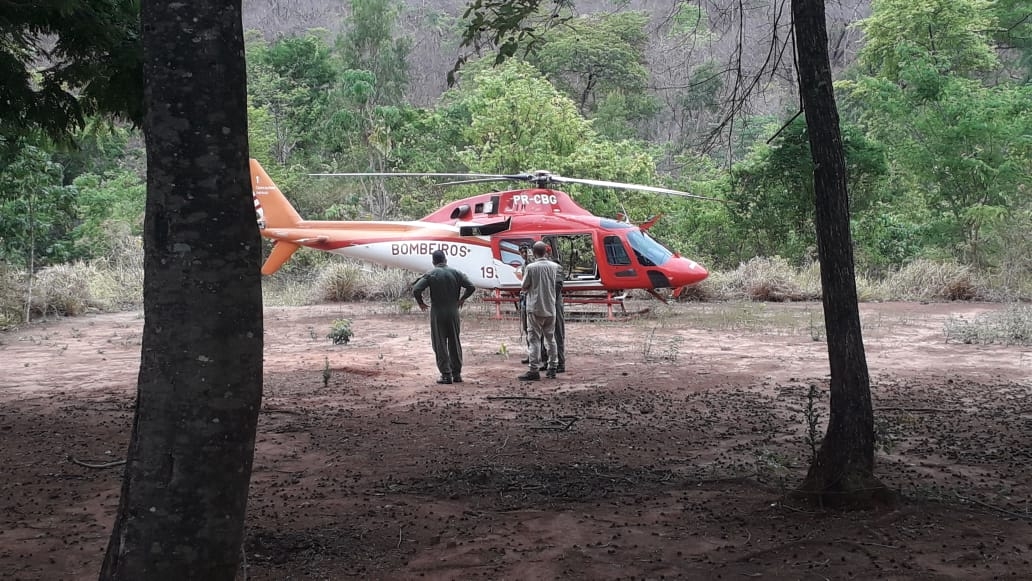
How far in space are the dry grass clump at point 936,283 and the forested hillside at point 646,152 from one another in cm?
8

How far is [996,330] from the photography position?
12969 millimetres

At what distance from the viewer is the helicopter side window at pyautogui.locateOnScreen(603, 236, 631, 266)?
52.2 ft

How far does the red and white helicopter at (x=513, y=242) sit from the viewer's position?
627 inches

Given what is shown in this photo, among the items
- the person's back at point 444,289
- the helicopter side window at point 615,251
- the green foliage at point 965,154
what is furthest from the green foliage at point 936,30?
the person's back at point 444,289

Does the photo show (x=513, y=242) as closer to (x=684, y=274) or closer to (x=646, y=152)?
(x=684, y=274)

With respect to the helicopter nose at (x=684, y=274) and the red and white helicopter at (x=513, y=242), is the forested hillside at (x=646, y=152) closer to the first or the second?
the red and white helicopter at (x=513, y=242)

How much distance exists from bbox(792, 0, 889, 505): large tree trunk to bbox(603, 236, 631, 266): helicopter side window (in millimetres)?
11047

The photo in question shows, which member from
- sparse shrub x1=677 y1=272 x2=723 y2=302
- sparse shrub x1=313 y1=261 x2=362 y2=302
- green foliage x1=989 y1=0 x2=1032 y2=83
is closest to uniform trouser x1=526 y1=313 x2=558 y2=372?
sparse shrub x1=677 y1=272 x2=723 y2=302

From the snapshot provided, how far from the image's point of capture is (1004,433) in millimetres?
6793

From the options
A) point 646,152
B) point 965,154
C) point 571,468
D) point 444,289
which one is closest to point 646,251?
point 444,289

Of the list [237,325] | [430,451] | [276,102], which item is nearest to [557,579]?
[237,325]

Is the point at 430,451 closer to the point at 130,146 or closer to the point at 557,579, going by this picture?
the point at 557,579

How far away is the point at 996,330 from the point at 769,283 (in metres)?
8.19

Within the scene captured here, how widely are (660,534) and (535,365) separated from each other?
5230 millimetres
